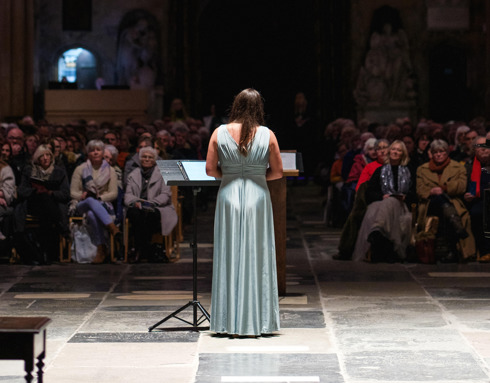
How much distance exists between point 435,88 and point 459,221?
16.5 m

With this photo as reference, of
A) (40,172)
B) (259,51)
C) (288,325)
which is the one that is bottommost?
(288,325)

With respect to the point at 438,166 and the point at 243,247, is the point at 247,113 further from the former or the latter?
the point at 438,166

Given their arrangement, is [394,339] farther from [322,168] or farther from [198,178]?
[322,168]

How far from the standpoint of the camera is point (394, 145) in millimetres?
12094

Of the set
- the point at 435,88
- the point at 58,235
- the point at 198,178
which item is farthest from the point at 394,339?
the point at 435,88

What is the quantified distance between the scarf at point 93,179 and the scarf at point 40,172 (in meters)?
0.37

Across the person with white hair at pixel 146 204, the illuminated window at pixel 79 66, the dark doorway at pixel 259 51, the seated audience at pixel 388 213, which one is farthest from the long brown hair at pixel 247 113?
the dark doorway at pixel 259 51

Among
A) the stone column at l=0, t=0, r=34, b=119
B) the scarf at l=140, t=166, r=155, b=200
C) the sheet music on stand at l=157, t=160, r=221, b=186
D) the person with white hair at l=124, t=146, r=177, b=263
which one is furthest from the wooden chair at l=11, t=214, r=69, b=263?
the stone column at l=0, t=0, r=34, b=119

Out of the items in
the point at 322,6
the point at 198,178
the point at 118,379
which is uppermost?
the point at 322,6

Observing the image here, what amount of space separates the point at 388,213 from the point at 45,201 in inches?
139

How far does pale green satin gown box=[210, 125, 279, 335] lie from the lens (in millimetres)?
7660

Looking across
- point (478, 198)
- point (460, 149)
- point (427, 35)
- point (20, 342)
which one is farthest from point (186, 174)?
point (427, 35)

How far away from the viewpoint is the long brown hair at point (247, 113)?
766 centimetres

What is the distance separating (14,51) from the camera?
76.2 feet
